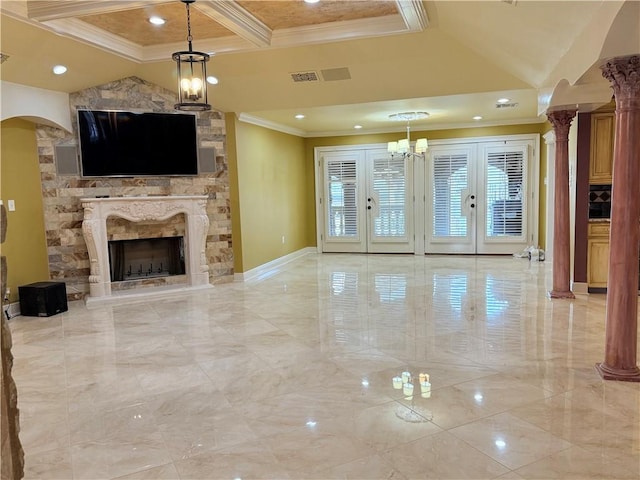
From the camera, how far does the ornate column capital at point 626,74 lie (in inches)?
123

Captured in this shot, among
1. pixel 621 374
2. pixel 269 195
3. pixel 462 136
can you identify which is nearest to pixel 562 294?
pixel 621 374

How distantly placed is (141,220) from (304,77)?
2.90 metres

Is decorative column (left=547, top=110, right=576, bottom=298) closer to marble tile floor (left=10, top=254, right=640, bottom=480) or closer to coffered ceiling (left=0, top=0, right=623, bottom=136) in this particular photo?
marble tile floor (left=10, top=254, right=640, bottom=480)

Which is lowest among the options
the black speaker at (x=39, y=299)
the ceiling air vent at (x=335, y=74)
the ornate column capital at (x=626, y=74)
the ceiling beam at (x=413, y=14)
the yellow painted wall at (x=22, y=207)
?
the black speaker at (x=39, y=299)

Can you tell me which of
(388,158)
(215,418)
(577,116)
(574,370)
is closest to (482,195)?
(388,158)

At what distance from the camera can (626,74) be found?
3145 millimetres

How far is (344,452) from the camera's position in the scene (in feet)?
8.00

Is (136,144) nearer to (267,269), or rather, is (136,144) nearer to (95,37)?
(95,37)

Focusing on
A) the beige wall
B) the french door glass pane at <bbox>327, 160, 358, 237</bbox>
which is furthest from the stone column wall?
the french door glass pane at <bbox>327, 160, 358, 237</bbox>

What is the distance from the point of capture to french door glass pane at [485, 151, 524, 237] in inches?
359

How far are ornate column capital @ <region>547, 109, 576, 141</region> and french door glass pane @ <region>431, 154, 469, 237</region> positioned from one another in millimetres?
3866

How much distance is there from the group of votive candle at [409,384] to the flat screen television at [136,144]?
4626 mm

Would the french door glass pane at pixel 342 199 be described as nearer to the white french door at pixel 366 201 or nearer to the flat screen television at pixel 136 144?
the white french door at pixel 366 201

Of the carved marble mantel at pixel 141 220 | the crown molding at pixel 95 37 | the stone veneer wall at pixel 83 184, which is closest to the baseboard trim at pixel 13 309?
the stone veneer wall at pixel 83 184
